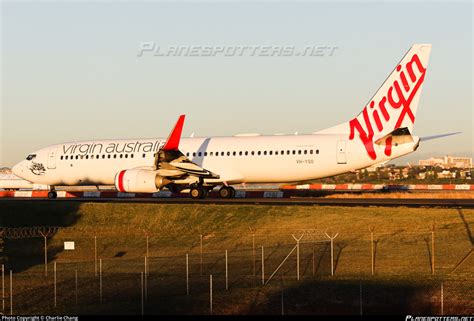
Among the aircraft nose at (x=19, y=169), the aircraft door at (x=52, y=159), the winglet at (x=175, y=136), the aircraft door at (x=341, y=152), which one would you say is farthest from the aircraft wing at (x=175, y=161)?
the aircraft nose at (x=19, y=169)

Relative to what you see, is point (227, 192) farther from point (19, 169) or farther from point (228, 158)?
point (19, 169)

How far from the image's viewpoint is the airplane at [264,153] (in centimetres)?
4347

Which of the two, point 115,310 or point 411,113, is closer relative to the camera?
point 115,310

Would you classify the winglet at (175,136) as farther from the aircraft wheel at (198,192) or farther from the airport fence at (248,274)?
the airport fence at (248,274)

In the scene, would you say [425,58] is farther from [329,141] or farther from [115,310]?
[115,310]

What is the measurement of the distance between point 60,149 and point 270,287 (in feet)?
99.2

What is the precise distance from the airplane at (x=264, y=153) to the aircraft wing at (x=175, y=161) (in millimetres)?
54

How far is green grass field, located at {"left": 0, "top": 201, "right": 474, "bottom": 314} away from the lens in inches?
914

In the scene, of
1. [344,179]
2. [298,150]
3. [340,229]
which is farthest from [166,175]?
[344,179]

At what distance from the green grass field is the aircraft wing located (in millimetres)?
2621

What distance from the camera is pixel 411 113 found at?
4388cm

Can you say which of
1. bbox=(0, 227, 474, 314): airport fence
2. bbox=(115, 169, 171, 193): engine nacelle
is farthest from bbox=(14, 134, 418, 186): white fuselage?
bbox=(0, 227, 474, 314): airport fence

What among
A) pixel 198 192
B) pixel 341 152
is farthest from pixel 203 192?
pixel 341 152

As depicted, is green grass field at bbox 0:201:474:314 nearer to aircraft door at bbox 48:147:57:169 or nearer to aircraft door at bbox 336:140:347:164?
aircraft door at bbox 336:140:347:164
